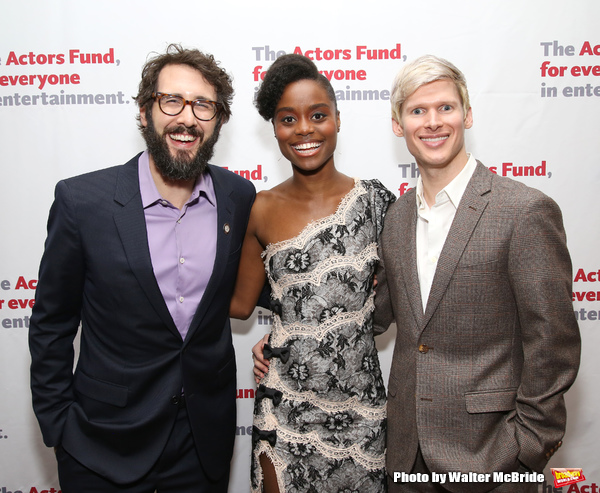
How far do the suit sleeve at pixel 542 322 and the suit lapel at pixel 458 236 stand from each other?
129 millimetres

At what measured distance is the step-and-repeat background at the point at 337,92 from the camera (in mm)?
2510

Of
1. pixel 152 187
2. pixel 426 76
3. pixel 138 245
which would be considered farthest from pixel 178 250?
pixel 426 76

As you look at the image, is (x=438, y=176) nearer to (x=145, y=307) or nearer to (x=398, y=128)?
(x=398, y=128)

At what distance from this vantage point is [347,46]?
2523 millimetres

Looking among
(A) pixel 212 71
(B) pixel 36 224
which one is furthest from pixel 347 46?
(B) pixel 36 224

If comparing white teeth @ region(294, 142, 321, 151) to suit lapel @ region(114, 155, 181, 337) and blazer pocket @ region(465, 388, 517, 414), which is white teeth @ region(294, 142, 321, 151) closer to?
suit lapel @ region(114, 155, 181, 337)

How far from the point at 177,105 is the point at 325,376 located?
3.67 ft

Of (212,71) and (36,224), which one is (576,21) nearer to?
(212,71)

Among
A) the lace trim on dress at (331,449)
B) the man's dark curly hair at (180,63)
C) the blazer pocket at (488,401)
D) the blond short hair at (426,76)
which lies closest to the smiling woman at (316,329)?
the lace trim on dress at (331,449)

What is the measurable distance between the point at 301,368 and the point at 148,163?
37.7 inches

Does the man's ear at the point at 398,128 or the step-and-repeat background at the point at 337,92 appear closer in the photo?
the man's ear at the point at 398,128

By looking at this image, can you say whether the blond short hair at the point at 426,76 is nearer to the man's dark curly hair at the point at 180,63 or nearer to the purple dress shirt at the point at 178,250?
the man's dark curly hair at the point at 180,63

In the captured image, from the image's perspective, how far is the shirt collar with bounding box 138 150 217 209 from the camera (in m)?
1.70

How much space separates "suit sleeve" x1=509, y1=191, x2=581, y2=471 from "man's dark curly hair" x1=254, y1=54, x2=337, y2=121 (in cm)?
89
